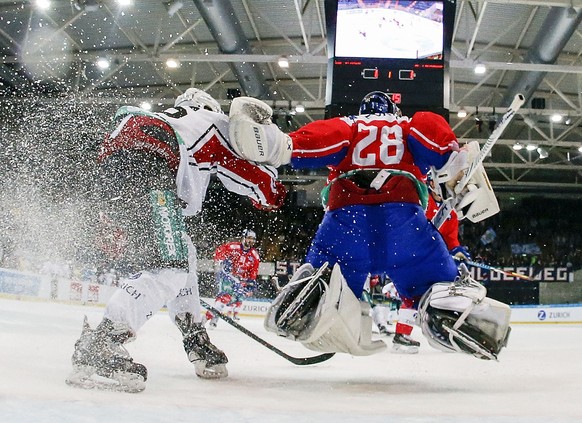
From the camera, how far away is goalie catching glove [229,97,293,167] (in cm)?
213

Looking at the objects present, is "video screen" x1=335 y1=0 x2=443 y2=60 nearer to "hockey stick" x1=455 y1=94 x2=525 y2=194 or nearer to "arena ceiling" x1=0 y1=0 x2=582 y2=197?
"arena ceiling" x1=0 y1=0 x2=582 y2=197

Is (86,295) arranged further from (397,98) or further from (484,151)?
(484,151)

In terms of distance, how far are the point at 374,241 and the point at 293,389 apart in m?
0.62

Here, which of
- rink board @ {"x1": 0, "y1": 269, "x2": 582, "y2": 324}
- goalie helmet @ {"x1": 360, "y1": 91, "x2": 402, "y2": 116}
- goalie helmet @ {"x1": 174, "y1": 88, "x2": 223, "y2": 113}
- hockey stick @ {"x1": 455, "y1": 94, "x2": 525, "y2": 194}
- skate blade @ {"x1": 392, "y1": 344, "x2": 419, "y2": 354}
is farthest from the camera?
rink board @ {"x1": 0, "y1": 269, "x2": 582, "y2": 324}

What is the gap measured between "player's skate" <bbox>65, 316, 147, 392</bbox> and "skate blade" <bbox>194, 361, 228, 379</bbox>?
0.48 m

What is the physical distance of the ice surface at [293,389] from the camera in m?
1.34

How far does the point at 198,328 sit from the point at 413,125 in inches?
42.7

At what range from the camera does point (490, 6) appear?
8.61 metres

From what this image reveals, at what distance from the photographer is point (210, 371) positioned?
7.79 ft

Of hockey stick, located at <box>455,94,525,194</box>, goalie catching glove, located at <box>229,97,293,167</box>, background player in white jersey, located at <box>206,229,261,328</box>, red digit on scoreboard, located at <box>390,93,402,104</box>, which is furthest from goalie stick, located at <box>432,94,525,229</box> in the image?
background player in white jersey, located at <box>206,229,261,328</box>

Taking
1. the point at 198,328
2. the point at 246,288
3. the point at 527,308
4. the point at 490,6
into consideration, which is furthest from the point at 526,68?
the point at 198,328

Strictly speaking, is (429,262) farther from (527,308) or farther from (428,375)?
(527,308)

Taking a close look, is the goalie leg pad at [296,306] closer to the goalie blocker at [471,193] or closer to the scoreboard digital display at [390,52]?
the goalie blocker at [471,193]

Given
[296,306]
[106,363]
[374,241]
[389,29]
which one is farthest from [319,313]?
[389,29]
